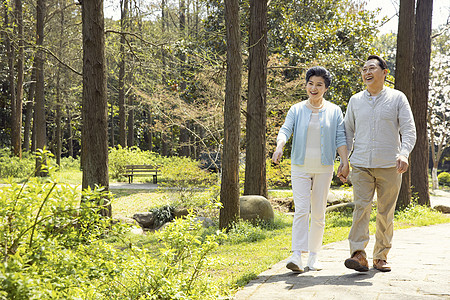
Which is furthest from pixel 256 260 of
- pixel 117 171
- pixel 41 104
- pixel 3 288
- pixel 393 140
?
pixel 117 171

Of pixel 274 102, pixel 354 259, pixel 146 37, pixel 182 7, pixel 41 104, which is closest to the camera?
pixel 354 259

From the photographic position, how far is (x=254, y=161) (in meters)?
10.7

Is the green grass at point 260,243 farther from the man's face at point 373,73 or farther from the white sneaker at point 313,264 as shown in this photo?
the man's face at point 373,73

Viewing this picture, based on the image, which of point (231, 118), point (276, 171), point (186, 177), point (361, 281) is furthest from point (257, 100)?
point (361, 281)

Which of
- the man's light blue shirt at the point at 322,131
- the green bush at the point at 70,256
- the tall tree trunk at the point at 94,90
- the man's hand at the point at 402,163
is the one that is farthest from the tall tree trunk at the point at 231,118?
the green bush at the point at 70,256

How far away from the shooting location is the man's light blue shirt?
4.69 meters

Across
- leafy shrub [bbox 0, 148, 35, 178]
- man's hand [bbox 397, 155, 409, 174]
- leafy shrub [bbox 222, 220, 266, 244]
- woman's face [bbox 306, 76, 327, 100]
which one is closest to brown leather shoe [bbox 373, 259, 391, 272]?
man's hand [bbox 397, 155, 409, 174]

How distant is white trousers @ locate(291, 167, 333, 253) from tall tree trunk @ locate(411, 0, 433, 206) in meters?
7.48

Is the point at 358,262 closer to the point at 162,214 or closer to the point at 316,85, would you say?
the point at 316,85

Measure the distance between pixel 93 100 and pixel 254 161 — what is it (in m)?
3.97

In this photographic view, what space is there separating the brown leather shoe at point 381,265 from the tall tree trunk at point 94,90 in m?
5.38

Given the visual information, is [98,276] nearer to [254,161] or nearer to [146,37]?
[254,161]

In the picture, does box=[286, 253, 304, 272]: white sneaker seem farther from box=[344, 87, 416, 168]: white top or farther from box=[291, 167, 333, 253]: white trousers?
box=[344, 87, 416, 168]: white top

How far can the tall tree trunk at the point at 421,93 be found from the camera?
11.4 metres
